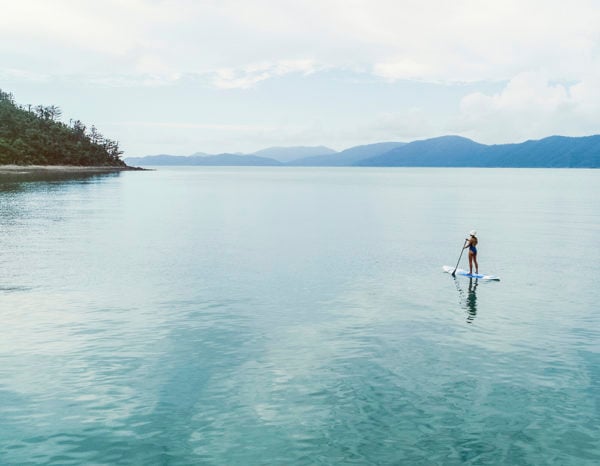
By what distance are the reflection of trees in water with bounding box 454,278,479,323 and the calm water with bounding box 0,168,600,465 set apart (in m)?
0.29

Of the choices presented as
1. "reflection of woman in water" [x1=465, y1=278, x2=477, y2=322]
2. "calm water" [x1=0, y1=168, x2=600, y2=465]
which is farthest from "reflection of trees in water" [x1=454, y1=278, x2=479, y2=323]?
"calm water" [x1=0, y1=168, x2=600, y2=465]

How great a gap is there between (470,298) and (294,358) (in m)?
16.9

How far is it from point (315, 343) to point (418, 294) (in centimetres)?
1362

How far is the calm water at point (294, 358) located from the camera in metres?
18.1

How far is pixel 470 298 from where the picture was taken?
37625 millimetres

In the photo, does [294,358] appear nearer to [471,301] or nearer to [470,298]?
[471,301]

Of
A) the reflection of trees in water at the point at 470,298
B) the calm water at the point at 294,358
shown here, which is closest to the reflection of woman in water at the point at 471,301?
the reflection of trees in water at the point at 470,298

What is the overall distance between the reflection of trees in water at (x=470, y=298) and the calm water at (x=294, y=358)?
288mm

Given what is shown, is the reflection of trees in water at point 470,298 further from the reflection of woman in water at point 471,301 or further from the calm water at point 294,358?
the calm water at point 294,358

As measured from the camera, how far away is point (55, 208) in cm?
9731

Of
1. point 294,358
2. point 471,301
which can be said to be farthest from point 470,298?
point 294,358

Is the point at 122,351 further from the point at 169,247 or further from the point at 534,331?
the point at 169,247

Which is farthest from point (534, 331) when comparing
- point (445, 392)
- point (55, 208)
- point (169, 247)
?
point (55, 208)

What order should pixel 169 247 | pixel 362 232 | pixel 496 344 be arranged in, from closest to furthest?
1. pixel 496 344
2. pixel 169 247
3. pixel 362 232
